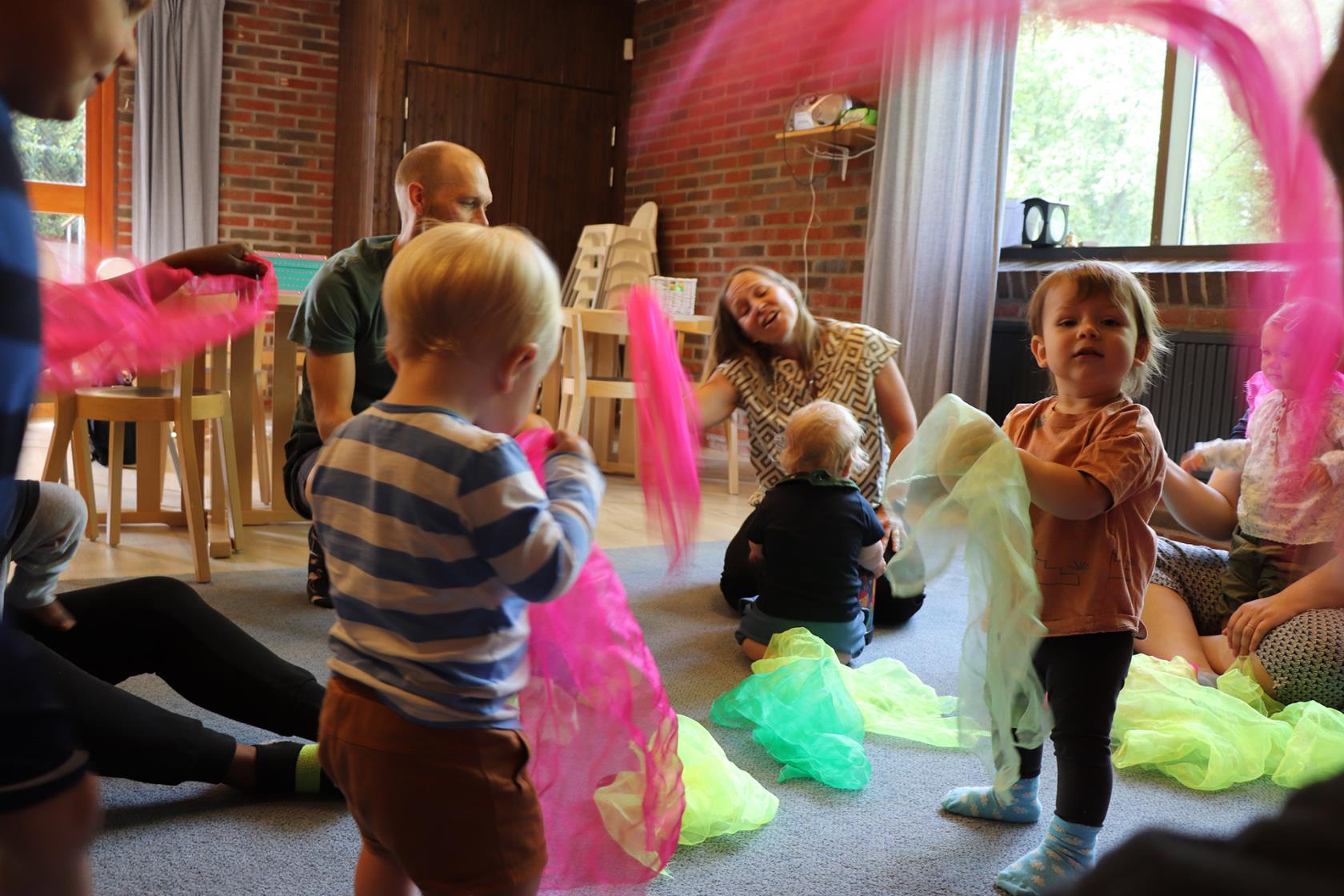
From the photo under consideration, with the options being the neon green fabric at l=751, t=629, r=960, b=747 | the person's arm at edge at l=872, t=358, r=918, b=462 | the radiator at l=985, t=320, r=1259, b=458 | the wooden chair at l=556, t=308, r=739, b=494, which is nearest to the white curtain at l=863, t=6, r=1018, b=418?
the radiator at l=985, t=320, r=1259, b=458

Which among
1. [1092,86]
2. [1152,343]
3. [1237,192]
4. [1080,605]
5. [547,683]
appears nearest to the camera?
[1237,192]

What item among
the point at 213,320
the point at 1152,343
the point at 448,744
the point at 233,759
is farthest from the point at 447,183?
the point at 448,744

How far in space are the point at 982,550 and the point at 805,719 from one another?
74 cm

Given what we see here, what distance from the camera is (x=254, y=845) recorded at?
1653 mm

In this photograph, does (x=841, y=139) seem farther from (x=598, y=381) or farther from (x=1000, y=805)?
(x=1000, y=805)

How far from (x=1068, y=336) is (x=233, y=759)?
1.42m

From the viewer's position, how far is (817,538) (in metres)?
2.60

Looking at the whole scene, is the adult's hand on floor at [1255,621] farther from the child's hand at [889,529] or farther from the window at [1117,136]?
the window at [1117,136]

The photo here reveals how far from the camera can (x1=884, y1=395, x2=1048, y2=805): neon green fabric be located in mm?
1459

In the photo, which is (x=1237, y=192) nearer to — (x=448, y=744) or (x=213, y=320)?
(x=448, y=744)

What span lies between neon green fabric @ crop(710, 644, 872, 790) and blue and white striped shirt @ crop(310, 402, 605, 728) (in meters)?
1.09

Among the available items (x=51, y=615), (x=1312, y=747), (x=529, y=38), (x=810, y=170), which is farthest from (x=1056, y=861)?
(x=529, y=38)

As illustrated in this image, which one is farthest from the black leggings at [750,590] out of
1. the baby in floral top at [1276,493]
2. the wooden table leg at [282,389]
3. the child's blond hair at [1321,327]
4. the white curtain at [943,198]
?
the child's blond hair at [1321,327]

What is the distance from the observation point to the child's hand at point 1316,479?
252 cm
